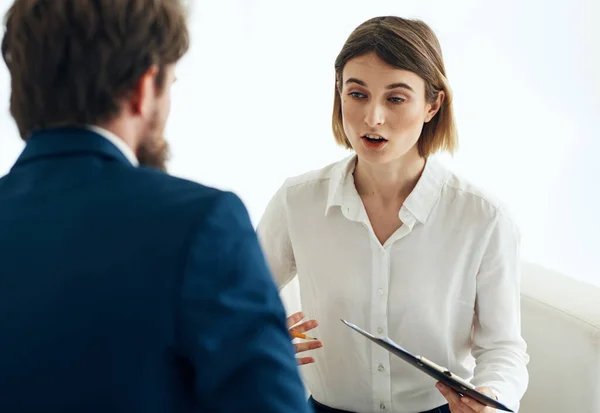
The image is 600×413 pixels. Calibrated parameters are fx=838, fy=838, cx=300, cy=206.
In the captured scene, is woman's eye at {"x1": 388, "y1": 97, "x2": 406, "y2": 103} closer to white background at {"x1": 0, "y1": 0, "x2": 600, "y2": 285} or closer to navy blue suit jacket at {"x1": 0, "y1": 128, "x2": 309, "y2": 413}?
navy blue suit jacket at {"x1": 0, "y1": 128, "x2": 309, "y2": 413}

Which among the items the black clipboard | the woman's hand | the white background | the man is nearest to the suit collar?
the man

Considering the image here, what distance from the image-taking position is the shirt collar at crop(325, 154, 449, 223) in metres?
1.72

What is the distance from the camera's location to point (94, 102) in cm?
92

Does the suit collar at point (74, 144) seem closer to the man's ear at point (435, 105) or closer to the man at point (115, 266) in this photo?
the man at point (115, 266)

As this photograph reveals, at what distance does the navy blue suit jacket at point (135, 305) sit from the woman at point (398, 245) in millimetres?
759

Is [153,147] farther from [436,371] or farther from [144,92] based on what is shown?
[436,371]

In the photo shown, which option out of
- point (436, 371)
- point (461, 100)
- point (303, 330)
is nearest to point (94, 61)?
point (436, 371)

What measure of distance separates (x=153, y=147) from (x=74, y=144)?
104 millimetres

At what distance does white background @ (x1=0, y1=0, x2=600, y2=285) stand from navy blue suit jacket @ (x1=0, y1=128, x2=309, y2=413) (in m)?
1.79

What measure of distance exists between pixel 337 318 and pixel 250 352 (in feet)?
3.09

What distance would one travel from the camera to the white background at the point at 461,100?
2.60m

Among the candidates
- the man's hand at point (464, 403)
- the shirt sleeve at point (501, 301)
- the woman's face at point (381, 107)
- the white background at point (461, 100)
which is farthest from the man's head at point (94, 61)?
the white background at point (461, 100)

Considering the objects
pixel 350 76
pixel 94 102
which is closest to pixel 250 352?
pixel 94 102

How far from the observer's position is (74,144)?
92cm
